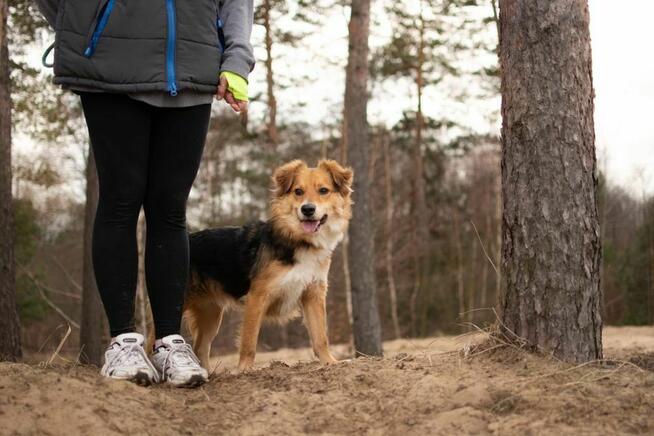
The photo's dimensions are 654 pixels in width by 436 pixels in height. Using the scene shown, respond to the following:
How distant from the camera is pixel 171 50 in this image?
333cm

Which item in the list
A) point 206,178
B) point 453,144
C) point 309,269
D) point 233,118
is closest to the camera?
point 309,269

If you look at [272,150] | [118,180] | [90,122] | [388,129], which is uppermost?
[388,129]

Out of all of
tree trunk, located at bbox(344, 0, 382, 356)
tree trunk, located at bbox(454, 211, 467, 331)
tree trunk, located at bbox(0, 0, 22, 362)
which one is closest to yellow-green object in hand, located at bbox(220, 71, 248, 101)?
tree trunk, located at bbox(0, 0, 22, 362)

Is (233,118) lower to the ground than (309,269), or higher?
higher

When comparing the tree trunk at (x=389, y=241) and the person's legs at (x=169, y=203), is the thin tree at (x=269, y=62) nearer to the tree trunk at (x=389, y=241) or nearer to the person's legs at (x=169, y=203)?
the tree trunk at (x=389, y=241)

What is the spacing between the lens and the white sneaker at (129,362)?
11.0 ft

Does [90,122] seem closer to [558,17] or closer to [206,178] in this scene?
[558,17]

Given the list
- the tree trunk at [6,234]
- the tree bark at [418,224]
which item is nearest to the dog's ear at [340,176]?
the tree trunk at [6,234]

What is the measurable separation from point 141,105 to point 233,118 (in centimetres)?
1501

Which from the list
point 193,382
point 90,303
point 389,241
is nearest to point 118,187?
point 193,382

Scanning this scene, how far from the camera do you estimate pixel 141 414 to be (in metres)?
2.94

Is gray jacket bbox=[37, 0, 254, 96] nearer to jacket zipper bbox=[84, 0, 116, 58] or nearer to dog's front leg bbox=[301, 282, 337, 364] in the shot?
jacket zipper bbox=[84, 0, 116, 58]

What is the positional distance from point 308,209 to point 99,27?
234cm

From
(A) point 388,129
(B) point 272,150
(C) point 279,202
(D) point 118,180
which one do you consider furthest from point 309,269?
(A) point 388,129
